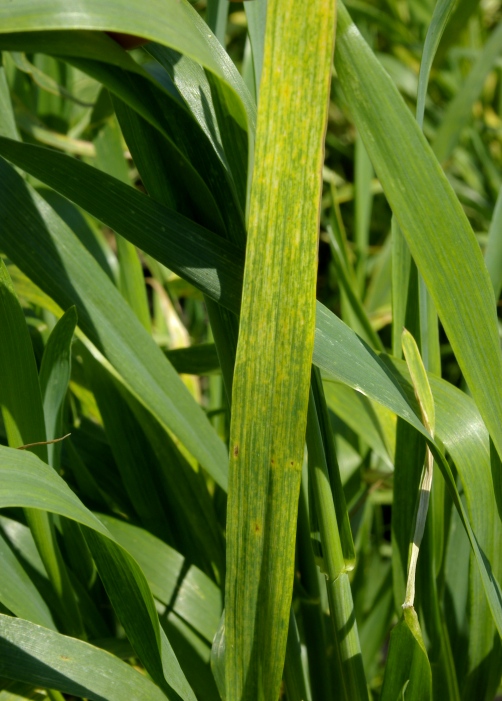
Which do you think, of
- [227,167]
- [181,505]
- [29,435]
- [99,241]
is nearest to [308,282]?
[227,167]

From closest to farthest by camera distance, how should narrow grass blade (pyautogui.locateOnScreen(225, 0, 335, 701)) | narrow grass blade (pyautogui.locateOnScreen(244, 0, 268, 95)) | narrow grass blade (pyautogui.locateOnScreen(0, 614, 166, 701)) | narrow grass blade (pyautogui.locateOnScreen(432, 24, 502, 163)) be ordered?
1. narrow grass blade (pyautogui.locateOnScreen(225, 0, 335, 701))
2. narrow grass blade (pyautogui.locateOnScreen(0, 614, 166, 701))
3. narrow grass blade (pyautogui.locateOnScreen(244, 0, 268, 95))
4. narrow grass blade (pyautogui.locateOnScreen(432, 24, 502, 163))

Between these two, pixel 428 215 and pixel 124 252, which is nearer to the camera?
pixel 428 215

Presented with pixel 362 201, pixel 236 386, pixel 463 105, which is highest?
pixel 463 105

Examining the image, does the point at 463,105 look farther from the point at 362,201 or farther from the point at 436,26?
the point at 436,26

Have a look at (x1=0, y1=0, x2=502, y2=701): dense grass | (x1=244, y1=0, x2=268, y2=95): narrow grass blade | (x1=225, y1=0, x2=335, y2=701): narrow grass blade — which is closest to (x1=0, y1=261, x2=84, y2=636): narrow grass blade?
(x1=0, y1=0, x2=502, y2=701): dense grass

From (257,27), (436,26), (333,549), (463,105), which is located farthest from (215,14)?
(463,105)

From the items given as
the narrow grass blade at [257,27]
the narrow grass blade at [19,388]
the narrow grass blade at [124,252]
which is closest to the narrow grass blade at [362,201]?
the narrow grass blade at [124,252]

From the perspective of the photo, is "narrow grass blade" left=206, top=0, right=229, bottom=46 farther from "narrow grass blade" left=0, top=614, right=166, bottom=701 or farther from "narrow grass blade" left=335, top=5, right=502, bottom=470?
"narrow grass blade" left=0, top=614, right=166, bottom=701

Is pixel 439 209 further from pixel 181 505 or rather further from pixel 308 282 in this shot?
pixel 181 505

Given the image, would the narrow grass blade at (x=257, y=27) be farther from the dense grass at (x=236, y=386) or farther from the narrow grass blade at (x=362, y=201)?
the narrow grass blade at (x=362, y=201)
